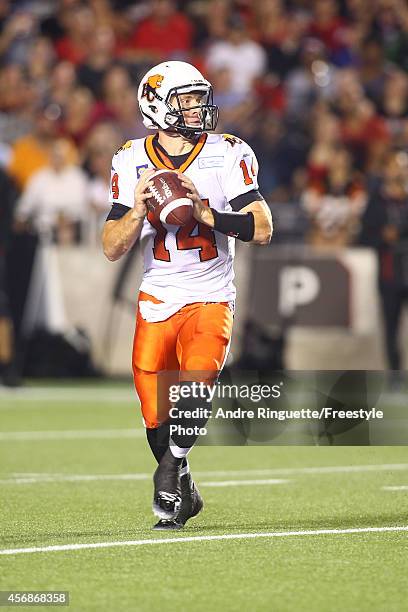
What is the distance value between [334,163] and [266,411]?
7832 millimetres

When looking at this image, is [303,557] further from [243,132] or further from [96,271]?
[243,132]

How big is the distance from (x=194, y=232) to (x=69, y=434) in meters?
4.16

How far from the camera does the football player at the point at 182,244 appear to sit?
6.00 metres

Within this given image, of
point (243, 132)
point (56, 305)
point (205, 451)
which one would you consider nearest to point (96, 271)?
point (56, 305)

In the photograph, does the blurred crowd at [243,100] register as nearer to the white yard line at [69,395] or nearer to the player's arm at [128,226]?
the white yard line at [69,395]

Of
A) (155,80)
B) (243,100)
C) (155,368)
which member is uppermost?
(243,100)

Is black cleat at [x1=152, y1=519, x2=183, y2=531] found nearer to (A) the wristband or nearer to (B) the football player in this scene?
(B) the football player

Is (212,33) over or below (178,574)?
over

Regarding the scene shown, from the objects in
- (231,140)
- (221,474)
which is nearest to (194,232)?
(231,140)

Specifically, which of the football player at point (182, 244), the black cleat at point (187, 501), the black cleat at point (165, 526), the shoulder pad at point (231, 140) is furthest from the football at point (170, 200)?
the black cleat at point (165, 526)

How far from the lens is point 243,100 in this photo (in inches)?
604

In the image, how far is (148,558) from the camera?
5.11m

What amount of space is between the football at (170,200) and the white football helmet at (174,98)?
41cm

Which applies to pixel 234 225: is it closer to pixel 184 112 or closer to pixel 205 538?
pixel 184 112
